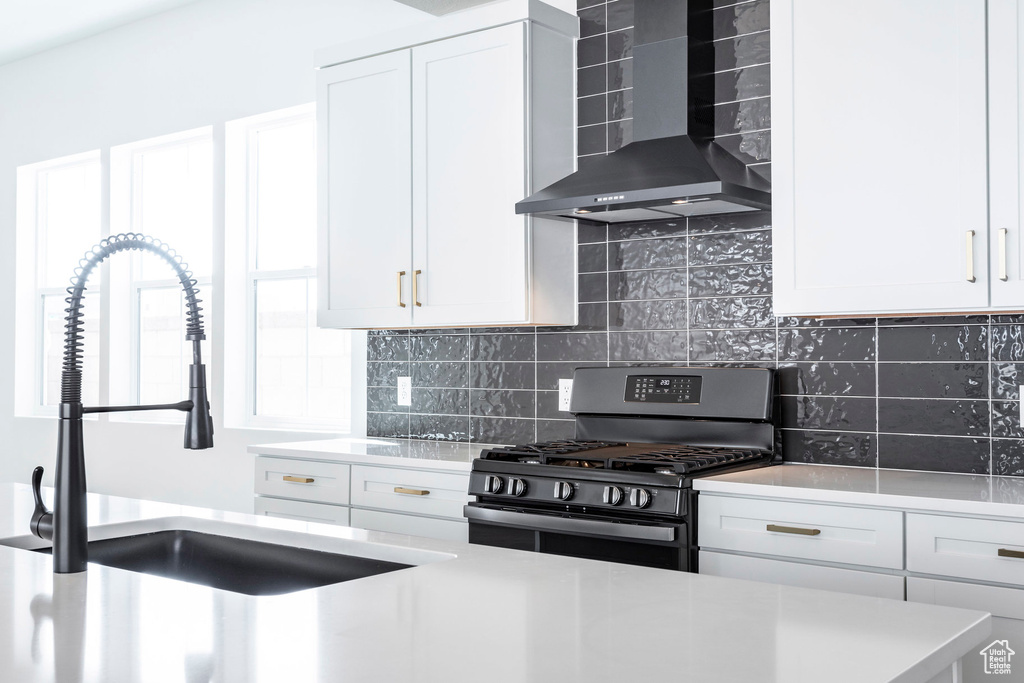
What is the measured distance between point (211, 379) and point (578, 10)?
2639mm

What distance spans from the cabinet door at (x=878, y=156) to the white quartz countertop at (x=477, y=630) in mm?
1459

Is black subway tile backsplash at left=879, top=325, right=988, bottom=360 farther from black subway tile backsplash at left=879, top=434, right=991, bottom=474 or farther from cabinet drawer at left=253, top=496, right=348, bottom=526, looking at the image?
cabinet drawer at left=253, top=496, right=348, bottom=526

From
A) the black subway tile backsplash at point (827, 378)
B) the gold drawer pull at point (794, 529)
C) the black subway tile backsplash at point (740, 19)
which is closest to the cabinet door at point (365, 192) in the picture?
the black subway tile backsplash at point (740, 19)

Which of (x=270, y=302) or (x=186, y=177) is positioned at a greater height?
(x=186, y=177)

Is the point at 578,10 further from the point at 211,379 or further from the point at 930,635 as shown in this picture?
the point at 930,635

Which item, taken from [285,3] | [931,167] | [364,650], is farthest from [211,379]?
[364,650]

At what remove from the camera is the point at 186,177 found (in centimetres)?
527

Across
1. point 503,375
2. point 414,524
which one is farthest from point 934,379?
point 414,524

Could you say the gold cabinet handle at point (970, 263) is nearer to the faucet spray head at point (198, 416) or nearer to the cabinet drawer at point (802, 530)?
the cabinet drawer at point (802, 530)

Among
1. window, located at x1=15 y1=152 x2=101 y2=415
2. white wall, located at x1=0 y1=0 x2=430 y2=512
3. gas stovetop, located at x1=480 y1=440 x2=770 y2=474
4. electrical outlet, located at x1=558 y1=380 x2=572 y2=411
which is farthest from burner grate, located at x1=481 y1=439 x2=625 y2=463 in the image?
window, located at x1=15 y1=152 x2=101 y2=415

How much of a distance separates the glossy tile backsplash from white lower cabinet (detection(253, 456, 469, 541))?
0.58 meters

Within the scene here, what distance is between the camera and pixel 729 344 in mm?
3213

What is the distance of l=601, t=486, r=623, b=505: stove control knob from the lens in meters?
2.64

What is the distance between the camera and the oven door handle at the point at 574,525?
258cm
